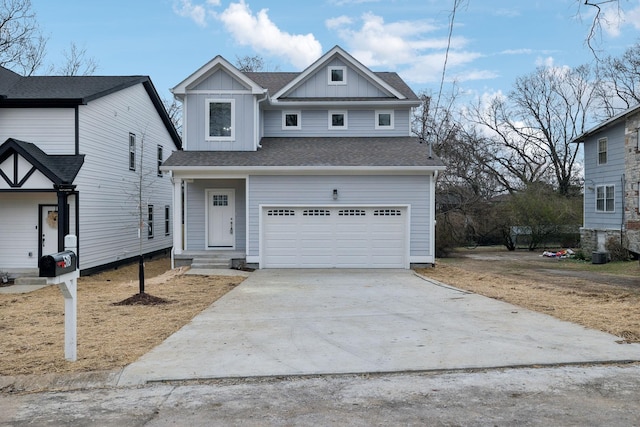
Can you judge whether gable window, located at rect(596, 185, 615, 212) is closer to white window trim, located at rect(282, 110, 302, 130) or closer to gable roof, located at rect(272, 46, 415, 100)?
gable roof, located at rect(272, 46, 415, 100)

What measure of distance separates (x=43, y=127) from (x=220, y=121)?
5.40 metres

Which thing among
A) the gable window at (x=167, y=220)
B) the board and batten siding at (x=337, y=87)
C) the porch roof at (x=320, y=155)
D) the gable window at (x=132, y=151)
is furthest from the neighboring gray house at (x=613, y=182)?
the gable window at (x=167, y=220)

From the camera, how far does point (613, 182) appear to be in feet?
79.7

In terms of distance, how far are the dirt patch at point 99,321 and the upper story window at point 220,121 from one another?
527cm

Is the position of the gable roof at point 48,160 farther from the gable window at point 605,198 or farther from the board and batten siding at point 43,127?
the gable window at point 605,198

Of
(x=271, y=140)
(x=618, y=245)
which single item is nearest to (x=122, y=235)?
(x=271, y=140)

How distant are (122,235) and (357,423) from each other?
17526mm

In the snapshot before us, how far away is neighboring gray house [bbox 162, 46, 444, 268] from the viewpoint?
56.9 feet

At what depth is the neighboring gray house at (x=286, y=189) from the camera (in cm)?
1733

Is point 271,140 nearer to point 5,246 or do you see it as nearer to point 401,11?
point 5,246

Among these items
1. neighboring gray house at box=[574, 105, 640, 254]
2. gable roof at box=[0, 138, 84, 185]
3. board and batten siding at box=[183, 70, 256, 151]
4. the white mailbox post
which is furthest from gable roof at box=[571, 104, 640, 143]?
the white mailbox post

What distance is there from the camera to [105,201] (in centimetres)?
1866

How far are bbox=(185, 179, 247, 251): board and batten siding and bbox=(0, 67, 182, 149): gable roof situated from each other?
4.20m

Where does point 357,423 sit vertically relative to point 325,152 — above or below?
below
